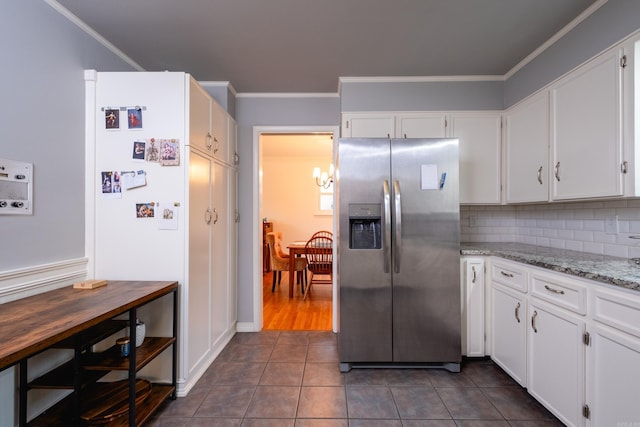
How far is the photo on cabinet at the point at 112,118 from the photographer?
6.15 feet

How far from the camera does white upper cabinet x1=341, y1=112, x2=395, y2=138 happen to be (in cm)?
267

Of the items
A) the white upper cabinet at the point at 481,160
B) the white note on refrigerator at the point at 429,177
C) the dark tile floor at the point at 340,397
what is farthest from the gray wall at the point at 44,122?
the white upper cabinet at the point at 481,160

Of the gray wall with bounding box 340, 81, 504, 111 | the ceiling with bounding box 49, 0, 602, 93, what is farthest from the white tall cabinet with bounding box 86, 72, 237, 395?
the gray wall with bounding box 340, 81, 504, 111

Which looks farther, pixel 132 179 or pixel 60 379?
pixel 132 179

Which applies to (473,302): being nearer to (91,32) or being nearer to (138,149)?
(138,149)

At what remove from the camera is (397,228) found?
6.81 ft

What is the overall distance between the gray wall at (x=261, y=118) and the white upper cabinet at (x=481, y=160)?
1.28 m

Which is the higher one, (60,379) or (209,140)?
(209,140)

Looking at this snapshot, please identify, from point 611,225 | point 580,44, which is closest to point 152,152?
point 580,44

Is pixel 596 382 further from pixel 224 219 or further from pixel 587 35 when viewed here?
pixel 224 219

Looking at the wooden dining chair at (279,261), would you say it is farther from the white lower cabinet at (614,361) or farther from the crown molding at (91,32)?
the white lower cabinet at (614,361)

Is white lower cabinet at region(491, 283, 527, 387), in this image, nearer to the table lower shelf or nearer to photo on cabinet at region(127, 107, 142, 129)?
the table lower shelf

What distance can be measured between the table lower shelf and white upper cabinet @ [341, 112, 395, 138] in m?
2.38

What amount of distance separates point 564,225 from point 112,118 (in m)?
3.34
